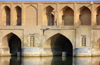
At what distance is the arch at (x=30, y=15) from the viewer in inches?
1055

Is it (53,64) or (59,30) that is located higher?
(59,30)

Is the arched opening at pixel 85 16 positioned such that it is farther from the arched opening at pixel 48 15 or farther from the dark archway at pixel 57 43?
the arched opening at pixel 48 15

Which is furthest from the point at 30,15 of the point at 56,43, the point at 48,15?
the point at 56,43

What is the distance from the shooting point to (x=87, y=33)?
25.0m

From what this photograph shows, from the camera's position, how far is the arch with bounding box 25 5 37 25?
1055 inches

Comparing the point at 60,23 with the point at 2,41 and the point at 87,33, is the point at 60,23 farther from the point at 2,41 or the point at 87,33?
the point at 2,41

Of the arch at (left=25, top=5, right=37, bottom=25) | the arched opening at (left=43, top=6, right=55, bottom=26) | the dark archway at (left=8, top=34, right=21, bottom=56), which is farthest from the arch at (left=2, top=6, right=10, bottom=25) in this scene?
the arched opening at (left=43, top=6, right=55, bottom=26)

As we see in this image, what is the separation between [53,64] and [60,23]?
838 centimetres

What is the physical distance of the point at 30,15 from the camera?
26953 millimetres

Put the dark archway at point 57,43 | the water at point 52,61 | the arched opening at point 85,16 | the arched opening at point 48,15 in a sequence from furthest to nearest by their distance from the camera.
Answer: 1. the arched opening at point 85,16
2. the arched opening at point 48,15
3. the dark archway at point 57,43
4. the water at point 52,61

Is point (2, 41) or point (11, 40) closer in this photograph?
point (2, 41)

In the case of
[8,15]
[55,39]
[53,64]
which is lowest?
[53,64]

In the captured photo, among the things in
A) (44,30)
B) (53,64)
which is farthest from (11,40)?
(53,64)

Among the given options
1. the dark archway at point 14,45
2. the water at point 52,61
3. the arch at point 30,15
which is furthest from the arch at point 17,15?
the water at point 52,61
